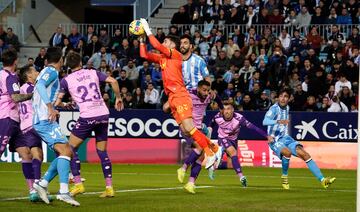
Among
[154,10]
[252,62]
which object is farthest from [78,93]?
[154,10]

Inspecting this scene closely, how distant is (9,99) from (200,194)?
3.60 meters

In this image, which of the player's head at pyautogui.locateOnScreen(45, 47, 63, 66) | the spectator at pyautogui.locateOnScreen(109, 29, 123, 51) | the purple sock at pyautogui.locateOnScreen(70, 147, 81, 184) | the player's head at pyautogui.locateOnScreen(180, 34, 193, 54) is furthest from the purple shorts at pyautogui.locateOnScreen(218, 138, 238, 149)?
the spectator at pyautogui.locateOnScreen(109, 29, 123, 51)

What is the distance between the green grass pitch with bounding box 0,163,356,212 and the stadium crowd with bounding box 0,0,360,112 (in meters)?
4.97

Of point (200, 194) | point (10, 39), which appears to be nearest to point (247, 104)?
point (10, 39)

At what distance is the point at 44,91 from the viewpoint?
1424 cm

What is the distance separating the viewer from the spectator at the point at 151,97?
3091cm

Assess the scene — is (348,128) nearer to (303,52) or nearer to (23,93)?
(303,52)

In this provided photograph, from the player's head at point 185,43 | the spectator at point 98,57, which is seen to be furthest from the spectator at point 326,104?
the player's head at point 185,43

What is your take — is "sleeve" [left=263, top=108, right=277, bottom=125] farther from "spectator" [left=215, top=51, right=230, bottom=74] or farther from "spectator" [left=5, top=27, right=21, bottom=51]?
"spectator" [left=5, top=27, right=21, bottom=51]

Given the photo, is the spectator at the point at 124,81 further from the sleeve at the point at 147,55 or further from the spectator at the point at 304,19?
the sleeve at the point at 147,55

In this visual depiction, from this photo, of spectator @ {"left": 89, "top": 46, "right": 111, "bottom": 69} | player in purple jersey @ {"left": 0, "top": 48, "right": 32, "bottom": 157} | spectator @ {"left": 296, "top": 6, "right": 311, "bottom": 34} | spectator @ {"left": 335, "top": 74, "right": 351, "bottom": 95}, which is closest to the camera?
player in purple jersey @ {"left": 0, "top": 48, "right": 32, "bottom": 157}

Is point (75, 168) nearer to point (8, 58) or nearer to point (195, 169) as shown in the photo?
point (8, 58)

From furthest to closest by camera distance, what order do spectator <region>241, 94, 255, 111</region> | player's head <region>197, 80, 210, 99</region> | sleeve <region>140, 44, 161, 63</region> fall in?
1. spectator <region>241, 94, 255, 111</region>
2. player's head <region>197, 80, 210, 99</region>
3. sleeve <region>140, 44, 161, 63</region>

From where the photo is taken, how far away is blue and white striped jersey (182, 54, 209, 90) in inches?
705
